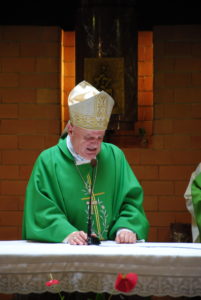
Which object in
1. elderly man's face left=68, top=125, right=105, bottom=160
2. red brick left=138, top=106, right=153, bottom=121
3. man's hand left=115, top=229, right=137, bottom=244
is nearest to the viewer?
man's hand left=115, top=229, right=137, bottom=244

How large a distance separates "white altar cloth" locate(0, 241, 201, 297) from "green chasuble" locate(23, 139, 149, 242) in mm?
454

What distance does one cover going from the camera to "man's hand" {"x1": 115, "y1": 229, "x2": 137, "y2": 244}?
3.54 metres

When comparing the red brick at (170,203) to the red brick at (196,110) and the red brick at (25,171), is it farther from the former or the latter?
the red brick at (25,171)

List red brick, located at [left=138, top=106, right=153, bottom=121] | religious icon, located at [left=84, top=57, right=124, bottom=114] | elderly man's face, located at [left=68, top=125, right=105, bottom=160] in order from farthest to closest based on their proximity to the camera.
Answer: red brick, located at [left=138, top=106, right=153, bottom=121] < religious icon, located at [left=84, top=57, right=124, bottom=114] < elderly man's face, located at [left=68, top=125, right=105, bottom=160]

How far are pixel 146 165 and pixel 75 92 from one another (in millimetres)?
2282

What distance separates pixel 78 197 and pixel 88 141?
337 mm

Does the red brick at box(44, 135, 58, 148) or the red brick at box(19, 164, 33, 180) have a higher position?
the red brick at box(44, 135, 58, 148)

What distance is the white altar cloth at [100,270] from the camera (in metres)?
3.04

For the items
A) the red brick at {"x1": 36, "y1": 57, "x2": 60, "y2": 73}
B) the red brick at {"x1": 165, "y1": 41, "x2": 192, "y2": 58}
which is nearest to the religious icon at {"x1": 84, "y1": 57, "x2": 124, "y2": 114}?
the red brick at {"x1": 36, "y1": 57, "x2": 60, "y2": 73}

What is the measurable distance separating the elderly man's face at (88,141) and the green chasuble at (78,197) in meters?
0.16

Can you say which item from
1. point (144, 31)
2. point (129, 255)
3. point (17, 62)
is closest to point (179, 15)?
point (144, 31)

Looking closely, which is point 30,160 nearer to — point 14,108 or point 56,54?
point 14,108

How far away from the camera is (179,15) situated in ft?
19.5

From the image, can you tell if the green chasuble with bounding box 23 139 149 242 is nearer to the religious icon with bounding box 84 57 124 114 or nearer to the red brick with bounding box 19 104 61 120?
the religious icon with bounding box 84 57 124 114
